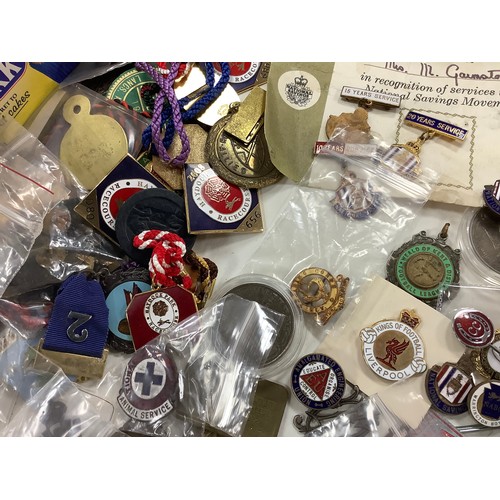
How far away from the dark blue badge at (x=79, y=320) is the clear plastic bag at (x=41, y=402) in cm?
6

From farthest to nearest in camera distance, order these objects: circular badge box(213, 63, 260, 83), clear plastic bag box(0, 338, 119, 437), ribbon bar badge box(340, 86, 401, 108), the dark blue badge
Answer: circular badge box(213, 63, 260, 83) → ribbon bar badge box(340, 86, 401, 108) → the dark blue badge → clear plastic bag box(0, 338, 119, 437)

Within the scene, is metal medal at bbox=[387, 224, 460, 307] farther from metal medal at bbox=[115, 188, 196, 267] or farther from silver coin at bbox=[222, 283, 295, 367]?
metal medal at bbox=[115, 188, 196, 267]

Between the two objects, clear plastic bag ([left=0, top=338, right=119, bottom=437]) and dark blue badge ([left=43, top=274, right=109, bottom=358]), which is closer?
clear plastic bag ([left=0, top=338, right=119, bottom=437])

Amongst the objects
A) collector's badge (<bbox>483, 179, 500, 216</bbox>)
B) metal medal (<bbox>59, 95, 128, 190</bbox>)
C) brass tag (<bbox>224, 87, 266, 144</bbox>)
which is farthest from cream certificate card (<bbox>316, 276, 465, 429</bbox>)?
metal medal (<bbox>59, 95, 128, 190</bbox>)

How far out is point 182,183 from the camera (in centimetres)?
140

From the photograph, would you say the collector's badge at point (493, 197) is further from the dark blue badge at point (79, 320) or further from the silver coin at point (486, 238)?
the dark blue badge at point (79, 320)

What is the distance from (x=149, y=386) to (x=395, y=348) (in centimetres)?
57

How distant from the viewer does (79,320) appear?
4.19ft

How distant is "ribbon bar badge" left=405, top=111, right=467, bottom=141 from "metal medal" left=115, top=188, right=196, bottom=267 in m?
0.63

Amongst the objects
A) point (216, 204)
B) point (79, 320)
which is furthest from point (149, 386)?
point (216, 204)

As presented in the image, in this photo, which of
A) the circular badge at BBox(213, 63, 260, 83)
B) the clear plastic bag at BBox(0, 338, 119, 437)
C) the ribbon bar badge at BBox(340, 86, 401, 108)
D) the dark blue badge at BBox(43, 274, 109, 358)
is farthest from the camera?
the circular badge at BBox(213, 63, 260, 83)

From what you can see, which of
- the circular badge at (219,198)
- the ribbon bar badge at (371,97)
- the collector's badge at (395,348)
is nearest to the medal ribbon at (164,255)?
the circular badge at (219,198)

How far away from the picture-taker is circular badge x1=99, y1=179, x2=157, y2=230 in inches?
53.4

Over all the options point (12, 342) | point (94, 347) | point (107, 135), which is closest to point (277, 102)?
point (107, 135)
